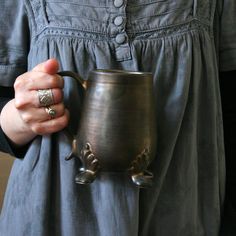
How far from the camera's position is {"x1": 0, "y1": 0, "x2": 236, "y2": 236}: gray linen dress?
558 millimetres

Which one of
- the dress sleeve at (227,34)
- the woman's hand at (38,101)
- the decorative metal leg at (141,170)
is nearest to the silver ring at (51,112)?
the woman's hand at (38,101)

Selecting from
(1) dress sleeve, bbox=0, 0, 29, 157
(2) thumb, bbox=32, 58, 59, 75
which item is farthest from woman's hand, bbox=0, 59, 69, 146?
(1) dress sleeve, bbox=0, 0, 29, 157

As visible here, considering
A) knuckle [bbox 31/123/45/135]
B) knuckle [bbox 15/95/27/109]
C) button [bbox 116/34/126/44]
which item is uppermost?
button [bbox 116/34/126/44]

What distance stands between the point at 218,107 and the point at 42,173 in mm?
318

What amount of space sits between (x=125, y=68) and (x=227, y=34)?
0.20 meters

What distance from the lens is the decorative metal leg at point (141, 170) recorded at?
48 cm

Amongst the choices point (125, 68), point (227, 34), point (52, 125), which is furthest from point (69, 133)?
point (227, 34)

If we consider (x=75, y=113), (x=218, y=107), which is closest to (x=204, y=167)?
(x=218, y=107)

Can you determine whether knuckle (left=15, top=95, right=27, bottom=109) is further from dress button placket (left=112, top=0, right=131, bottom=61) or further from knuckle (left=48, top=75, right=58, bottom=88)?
dress button placket (left=112, top=0, right=131, bottom=61)

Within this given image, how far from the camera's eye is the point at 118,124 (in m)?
0.46

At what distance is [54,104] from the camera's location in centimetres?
51

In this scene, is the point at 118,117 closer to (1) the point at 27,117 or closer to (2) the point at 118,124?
(2) the point at 118,124

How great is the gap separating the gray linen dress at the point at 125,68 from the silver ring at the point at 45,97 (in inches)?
2.3

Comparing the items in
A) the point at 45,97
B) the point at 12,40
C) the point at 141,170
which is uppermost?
the point at 12,40
